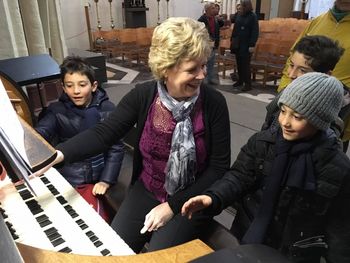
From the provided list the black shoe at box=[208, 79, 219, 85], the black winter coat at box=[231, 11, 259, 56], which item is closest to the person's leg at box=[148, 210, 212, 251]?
the black winter coat at box=[231, 11, 259, 56]

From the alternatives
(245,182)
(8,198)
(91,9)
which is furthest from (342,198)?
(91,9)

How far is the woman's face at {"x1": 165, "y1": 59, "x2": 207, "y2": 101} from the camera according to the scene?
1414 millimetres

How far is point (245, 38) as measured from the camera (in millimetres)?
5605

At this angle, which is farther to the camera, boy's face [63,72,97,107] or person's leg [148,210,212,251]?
boy's face [63,72,97,107]

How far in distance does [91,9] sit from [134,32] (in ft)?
8.77

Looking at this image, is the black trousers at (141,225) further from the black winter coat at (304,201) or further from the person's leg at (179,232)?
the black winter coat at (304,201)

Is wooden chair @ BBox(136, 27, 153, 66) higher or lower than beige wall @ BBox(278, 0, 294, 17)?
lower

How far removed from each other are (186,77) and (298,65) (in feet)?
2.35

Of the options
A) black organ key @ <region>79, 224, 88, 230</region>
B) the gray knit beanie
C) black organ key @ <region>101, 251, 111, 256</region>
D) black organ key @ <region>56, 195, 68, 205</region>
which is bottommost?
black organ key @ <region>101, 251, 111, 256</region>

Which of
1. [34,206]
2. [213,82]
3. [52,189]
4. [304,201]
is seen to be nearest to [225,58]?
[213,82]

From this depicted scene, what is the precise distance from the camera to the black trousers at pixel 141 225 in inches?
56.2

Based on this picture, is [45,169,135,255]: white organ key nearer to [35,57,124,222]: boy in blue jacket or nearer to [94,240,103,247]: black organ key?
[94,240,103,247]: black organ key

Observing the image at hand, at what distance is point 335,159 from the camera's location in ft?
3.98

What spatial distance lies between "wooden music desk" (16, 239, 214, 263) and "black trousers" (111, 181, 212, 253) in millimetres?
476
